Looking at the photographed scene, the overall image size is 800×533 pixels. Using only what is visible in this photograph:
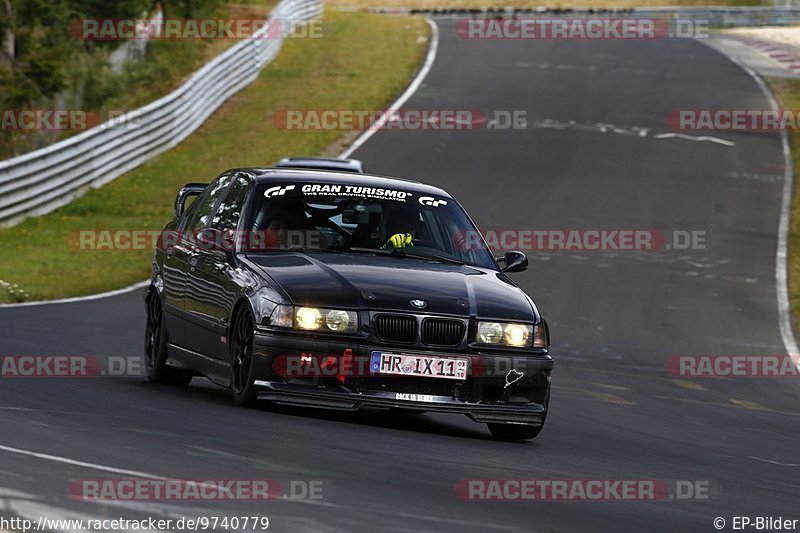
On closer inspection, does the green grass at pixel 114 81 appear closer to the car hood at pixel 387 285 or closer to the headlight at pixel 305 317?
the car hood at pixel 387 285

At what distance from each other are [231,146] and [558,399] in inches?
770

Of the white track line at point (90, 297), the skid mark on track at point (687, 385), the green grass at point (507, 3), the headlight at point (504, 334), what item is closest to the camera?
the headlight at point (504, 334)

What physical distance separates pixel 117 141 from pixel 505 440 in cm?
1960

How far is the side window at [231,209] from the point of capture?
10.1 metres

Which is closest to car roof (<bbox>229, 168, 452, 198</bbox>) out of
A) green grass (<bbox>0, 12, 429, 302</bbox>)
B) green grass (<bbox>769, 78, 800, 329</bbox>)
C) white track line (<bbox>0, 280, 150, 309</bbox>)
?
white track line (<bbox>0, 280, 150, 309</bbox>)

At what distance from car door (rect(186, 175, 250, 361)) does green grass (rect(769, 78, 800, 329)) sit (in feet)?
32.3

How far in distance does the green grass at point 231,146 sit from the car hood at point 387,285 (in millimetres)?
7714

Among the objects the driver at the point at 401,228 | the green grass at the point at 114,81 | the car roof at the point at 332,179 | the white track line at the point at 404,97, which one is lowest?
the white track line at the point at 404,97

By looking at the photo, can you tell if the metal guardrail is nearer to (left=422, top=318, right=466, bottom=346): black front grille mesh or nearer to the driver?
the driver

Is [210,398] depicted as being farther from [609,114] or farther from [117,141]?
[609,114]

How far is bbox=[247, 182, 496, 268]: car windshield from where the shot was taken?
32.2ft

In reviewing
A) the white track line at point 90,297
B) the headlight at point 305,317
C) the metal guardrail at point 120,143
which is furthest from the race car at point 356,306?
the metal guardrail at point 120,143

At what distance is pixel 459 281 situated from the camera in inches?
366

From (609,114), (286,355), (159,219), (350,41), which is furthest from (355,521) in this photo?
(350,41)
